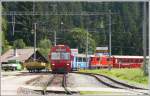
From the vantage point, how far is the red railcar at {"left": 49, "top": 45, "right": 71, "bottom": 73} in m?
39.4

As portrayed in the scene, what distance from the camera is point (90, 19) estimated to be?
192 ft

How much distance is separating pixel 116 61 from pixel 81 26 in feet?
20.4

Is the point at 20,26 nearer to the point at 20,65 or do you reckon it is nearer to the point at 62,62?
the point at 20,65

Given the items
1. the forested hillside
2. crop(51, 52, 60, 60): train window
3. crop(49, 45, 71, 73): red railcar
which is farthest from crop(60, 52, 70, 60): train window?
the forested hillside

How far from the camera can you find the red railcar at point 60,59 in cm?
3944

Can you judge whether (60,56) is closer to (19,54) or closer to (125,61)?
(125,61)

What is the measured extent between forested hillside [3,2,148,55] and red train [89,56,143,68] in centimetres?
182

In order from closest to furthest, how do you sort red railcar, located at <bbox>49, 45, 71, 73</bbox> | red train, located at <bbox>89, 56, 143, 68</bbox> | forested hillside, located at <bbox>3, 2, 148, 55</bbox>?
1. red railcar, located at <bbox>49, 45, 71, 73</bbox>
2. forested hillside, located at <bbox>3, 2, 148, 55</bbox>
3. red train, located at <bbox>89, 56, 143, 68</bbox>

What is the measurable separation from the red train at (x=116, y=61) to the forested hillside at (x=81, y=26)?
5.97 ft


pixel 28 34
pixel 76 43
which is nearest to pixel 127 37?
pixel 76 43

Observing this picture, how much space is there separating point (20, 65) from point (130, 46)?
15.2 metres

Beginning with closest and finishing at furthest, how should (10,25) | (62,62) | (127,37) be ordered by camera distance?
(62,62) → (10,25) → (127,37)

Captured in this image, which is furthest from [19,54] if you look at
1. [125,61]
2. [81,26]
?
[125,61]

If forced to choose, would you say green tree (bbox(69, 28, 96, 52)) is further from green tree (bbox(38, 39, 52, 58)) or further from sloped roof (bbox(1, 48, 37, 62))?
sloped roof (bbox(1, 48, 37, 62))
